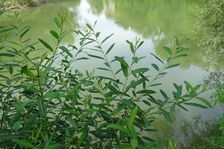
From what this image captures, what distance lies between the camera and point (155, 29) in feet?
79.3

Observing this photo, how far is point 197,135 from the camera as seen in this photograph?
8.14m

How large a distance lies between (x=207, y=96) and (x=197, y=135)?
9.26 ft

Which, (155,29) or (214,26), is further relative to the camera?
(155,29)

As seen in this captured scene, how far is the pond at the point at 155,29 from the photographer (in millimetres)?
12688

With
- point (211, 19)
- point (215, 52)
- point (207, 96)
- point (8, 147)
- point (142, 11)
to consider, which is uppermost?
point (142, 11)

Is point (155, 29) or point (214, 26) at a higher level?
point (155, 29)

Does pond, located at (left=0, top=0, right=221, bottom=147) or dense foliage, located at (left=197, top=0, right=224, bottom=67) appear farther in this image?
pond, located at (left=0, top=0, right=221, bottom=147)

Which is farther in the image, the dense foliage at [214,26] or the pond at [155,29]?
the pond at [155,29]

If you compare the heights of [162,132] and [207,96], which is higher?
[207,96]

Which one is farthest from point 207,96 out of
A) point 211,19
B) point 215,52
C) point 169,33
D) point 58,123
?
point 169,33

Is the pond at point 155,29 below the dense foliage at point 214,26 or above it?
above

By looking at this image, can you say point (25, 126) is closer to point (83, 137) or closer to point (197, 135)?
point (83, 137)

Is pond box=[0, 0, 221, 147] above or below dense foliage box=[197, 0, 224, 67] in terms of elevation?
above

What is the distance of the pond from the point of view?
12.7 metres
